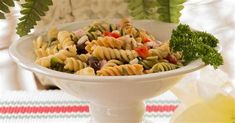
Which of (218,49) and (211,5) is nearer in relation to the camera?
(218,49)

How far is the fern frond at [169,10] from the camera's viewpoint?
2.48ft

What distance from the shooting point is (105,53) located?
24.2 inches

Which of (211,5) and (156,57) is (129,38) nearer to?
(156,57)

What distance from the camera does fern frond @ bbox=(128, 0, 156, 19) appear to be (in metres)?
0.78

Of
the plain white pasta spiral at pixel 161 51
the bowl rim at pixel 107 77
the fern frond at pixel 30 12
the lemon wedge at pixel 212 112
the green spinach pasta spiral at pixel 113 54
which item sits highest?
the fern frond at pixel 30 12

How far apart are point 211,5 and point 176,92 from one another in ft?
3.70

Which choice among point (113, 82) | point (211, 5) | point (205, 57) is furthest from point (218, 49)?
point (211, 5)

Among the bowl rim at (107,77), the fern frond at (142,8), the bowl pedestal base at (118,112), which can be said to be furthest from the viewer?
the fern frond at (142,8)

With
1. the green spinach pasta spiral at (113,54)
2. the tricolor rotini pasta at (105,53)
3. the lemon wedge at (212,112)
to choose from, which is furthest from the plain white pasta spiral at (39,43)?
the lemon wedge at (212,112)

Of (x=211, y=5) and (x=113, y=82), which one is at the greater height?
(x=211, y=5)

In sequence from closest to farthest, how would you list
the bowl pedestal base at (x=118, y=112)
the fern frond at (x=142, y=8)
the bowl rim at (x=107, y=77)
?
the bowl rim at (x=107, y=77)
the bowl pedestal base at (x=118, y=112)
the fern frond at (x=142, y=8)

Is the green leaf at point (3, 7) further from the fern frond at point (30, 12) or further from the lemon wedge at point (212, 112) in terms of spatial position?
the lemon wedge at point (212, 112)

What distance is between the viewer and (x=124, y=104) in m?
0.66

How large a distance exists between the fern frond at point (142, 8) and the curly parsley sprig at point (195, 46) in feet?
0.41
